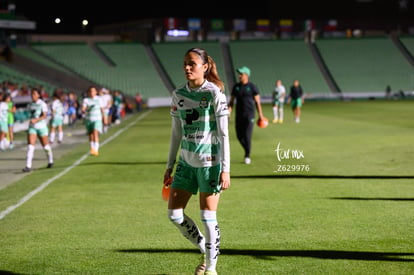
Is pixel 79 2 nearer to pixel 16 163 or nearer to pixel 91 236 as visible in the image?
pixel 16 163

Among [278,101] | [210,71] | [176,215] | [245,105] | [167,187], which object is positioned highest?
[210,71]

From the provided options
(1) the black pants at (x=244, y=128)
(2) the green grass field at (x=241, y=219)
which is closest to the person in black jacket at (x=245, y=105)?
(1) the black pants at (x=244, y=128)

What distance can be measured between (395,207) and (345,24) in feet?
239

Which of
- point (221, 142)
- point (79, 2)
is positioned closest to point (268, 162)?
point (221, 142)

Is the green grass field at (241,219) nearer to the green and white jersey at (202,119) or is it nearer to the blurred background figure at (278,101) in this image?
the green and white jersey at (202,119)

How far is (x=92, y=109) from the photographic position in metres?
18.0

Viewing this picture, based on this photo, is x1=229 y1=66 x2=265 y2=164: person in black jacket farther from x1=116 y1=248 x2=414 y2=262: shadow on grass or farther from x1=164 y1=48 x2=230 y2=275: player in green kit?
x1=164 y1=48 x2=230 y2=275: player in green kit

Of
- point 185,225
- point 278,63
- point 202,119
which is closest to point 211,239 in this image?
point 185,225

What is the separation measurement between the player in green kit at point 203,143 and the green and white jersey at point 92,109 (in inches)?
497

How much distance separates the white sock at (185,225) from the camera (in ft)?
18.7

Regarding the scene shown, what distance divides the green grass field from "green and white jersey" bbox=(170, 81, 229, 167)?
131 cm

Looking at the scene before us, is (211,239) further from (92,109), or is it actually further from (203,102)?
(92,109)

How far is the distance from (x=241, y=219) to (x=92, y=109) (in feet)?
34.0

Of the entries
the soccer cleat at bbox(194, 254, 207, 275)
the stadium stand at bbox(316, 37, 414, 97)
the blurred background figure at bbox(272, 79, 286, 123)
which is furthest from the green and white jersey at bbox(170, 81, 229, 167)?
the stadium stand at bbox(316, 37, 414, 97)
